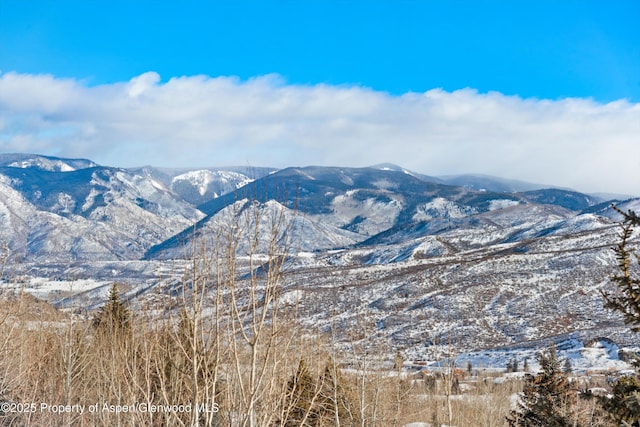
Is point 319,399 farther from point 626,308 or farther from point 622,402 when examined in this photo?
point 626,308

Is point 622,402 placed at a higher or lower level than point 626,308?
lower

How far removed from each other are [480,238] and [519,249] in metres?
43.0

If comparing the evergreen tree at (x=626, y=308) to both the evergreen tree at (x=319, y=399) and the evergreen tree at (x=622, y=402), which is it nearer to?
the evergreen tree at (x=622, y=402)

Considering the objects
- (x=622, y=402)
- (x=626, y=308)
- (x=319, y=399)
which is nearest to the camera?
(x=626, y=308)

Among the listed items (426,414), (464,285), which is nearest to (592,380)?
(426,414)

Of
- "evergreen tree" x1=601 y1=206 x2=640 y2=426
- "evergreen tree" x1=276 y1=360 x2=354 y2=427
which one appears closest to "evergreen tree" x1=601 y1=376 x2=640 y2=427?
"evergreen tree" x1=601 y1=206 x2=640 y2=426

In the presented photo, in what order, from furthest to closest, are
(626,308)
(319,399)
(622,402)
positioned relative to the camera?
(319,399)
(622,402)
(626,308)

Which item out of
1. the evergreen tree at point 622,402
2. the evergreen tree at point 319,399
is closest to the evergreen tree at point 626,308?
the evergreen tree at point 622,402

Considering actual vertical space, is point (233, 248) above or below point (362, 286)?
above

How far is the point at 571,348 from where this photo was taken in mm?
65000

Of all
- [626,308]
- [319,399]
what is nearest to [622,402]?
[626,308]

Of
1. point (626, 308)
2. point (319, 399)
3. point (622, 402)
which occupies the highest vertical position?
point (626, 308)

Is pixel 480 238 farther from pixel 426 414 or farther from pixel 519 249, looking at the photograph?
pixel 426 414

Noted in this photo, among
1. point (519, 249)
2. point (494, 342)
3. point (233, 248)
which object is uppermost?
point (233, 248)
